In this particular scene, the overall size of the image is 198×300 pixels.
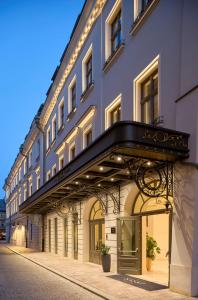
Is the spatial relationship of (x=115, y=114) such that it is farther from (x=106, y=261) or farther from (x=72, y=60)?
(x=72, y=60)

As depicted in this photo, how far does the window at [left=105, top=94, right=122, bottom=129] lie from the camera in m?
15.3

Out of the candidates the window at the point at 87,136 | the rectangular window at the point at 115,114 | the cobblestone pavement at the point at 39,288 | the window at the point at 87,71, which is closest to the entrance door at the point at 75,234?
the window at the point at 87,136

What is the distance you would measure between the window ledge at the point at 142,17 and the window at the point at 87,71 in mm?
5644

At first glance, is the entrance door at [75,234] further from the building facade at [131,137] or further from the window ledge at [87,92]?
the window ledge at [87,92]

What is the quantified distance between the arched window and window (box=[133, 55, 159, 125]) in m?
6.35

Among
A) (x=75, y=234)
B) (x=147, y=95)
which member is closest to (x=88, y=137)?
(x=75, y=234)

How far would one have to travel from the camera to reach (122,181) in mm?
14750

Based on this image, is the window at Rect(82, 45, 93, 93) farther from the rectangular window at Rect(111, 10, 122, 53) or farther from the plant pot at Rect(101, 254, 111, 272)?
the plant pot at Rect(101, 254, 111, 272)

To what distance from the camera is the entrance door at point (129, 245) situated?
538 inches

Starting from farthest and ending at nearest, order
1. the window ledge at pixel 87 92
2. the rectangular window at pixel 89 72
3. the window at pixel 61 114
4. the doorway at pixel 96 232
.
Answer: the window at pixel 61 114 < the rectangular window at pixel 89 72 < the window ledge at pixel 87 92 < the doorway at pixel 96 232

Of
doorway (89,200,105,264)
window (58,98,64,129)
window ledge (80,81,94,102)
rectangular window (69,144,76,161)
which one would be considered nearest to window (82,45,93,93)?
window ledge (80,81,94,102)

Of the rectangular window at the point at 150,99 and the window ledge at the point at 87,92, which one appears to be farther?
the window ledge at the point at 87,92

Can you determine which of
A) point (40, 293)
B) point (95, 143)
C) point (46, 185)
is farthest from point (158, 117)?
point (46, 185)

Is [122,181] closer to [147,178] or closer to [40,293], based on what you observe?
[147,178]
